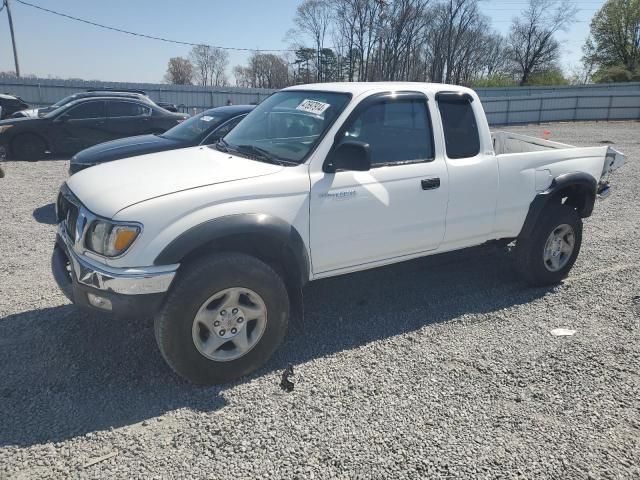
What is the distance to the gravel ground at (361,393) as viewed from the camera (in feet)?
8.45

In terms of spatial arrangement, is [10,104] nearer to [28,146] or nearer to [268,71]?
[28,146]

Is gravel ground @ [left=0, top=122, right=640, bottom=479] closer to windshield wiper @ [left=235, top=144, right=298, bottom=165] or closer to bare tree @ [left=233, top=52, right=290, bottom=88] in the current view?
windshield wiper @ [left=235, top=144, right=298, bottom=165]

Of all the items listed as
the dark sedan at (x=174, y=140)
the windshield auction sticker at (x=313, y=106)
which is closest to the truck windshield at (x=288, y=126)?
the windshield auction sticker at (x=313, y=106)

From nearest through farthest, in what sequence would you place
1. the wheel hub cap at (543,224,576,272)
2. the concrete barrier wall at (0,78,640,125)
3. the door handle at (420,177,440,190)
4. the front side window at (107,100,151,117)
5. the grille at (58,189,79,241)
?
the grille at (58,189,79,241) → the door handle at (420,177,440,190) → the wheel hub cap at (543,224,576,272) → the front side window at (107,100,151,117) → the concrete barrier wall at (0,78,640,125)

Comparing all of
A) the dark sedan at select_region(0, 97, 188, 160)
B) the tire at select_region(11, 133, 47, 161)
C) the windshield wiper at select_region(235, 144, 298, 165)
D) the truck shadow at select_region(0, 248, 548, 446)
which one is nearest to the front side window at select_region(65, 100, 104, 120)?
the dark sedan at select_region(0, 97, 188, 160)

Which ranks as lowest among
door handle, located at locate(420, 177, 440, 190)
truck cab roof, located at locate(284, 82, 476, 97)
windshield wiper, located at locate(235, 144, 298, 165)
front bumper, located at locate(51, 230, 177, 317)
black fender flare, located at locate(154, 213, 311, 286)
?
front bumper, located at locate(51, 230, 177, 317)

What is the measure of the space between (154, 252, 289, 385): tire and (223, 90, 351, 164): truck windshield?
0.90m

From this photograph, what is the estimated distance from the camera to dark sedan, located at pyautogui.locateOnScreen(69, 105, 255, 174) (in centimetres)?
708

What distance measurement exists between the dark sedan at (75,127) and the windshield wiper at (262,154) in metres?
9.28

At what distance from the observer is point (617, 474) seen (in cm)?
254

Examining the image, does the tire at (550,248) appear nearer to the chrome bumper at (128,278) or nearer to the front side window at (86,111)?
the chrome bumper at (128,278)

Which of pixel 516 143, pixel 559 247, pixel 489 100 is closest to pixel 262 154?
pixel 559 247

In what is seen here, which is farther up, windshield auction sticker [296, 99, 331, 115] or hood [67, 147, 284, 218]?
windshield auction sticker [296, 99, 331, 115]

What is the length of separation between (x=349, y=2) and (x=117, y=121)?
158ft
